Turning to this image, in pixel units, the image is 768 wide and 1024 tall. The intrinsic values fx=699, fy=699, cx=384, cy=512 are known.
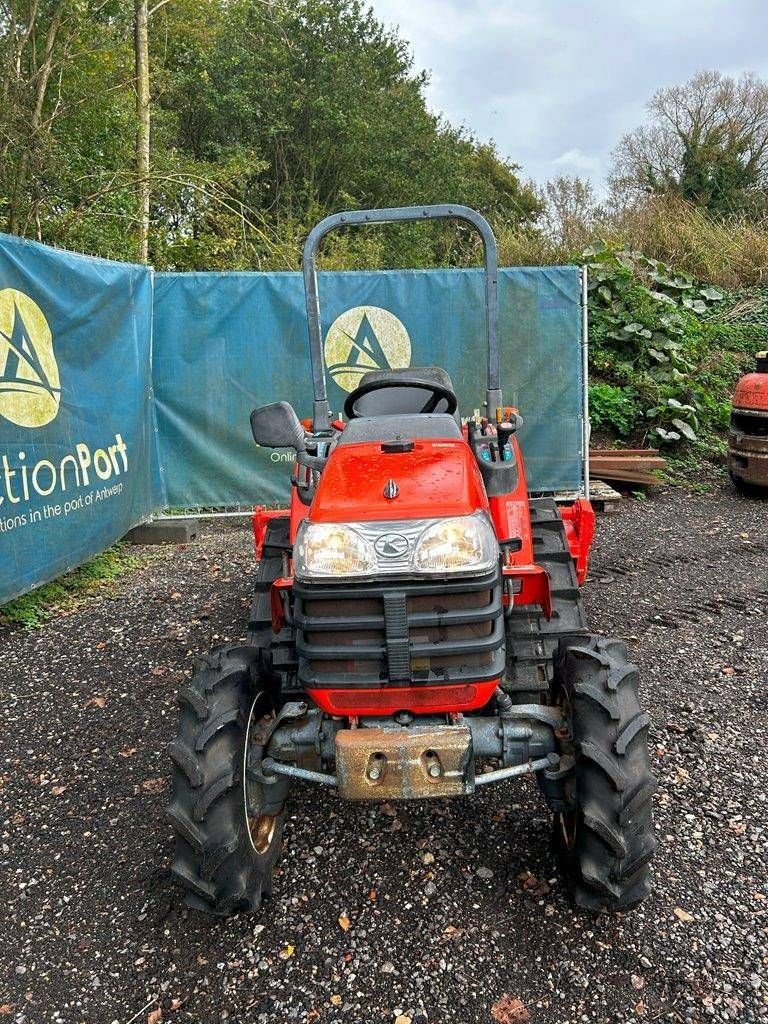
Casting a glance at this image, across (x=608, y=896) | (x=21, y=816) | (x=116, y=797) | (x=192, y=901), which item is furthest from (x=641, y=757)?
(x=21, y=816)

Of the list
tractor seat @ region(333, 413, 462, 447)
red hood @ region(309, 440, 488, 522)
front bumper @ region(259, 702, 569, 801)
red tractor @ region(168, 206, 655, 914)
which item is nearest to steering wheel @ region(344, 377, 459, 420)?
tractor seat @ region(333, 413, 462, 447)

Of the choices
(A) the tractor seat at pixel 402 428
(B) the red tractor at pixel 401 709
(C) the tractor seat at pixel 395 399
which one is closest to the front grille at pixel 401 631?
(B) the red tractor at pixel 401 709

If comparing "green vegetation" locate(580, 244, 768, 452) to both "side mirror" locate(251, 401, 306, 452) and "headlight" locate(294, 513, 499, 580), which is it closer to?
"side mirror" locate(251, 401, 306, 452)

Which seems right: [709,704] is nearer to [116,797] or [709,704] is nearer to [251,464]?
[116,797]

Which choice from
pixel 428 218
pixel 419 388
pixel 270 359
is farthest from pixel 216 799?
pixel 270 359

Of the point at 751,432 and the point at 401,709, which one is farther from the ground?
the point at 751,432

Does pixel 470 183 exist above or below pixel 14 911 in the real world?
above

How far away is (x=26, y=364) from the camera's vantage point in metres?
4.32

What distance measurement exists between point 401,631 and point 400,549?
24cm

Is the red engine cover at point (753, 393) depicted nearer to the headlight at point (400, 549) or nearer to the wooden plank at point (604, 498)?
the wooden plank at point (604, 498)

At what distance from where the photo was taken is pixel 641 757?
2074 mm

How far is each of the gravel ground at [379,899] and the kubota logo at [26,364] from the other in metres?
1.73

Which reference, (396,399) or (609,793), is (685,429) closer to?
(396,399)

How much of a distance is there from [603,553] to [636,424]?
11.4 ft
